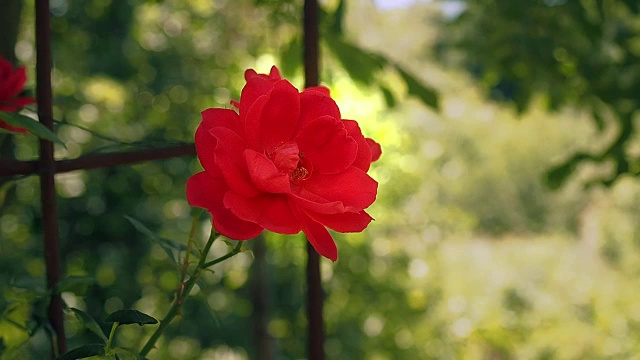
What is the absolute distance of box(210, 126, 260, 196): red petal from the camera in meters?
0.32

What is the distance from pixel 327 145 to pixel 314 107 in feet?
0.07

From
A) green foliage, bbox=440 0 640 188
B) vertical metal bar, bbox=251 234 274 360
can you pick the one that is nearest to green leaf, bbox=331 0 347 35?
green foliage, bbox=440 0 640 188

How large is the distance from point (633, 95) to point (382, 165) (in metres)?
1.32

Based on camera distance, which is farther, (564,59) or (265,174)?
(564,59)

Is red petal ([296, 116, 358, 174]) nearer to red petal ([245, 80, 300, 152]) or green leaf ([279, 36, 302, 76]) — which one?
red petal ([245, 80, 300, 152])

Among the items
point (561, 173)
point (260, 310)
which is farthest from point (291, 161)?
point (260, 310)

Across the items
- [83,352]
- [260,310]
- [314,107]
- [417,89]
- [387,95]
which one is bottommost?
[83,352]

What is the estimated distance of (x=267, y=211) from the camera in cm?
33

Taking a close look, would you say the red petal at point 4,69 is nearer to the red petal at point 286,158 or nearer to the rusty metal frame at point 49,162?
the rusty metal frame at point 49,162

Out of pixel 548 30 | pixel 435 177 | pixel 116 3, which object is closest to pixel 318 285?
pixel 548 30

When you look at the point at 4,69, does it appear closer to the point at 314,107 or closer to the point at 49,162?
the point at 49,162

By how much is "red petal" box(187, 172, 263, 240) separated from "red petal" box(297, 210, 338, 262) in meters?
0.02

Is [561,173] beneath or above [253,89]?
above

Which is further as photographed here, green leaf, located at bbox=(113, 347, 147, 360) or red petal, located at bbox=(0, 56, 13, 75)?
red petal, located at bbox=(0, 56, 13, 75)
